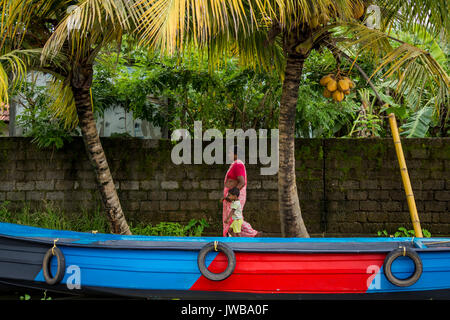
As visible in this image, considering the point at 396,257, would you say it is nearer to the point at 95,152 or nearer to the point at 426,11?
the point at 426,11

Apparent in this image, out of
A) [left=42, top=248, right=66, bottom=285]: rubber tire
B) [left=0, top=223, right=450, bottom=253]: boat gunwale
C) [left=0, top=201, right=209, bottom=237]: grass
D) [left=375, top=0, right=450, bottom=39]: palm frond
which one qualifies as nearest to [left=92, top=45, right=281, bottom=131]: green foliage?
[left=0, top=201, right=209, bottom=237]: grass

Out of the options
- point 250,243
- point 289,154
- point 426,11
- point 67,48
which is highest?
point 426,11

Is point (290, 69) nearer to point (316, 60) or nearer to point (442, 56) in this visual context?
point (316, 60)

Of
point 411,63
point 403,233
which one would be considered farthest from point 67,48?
point 403,233

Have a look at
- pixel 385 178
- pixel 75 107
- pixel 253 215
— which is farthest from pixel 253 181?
pixel 75 107

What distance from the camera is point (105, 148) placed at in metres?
7.92

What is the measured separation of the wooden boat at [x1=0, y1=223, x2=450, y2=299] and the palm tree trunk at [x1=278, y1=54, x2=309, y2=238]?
1.56 metres

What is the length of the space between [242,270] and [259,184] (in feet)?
11.9

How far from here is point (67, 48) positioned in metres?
6.16

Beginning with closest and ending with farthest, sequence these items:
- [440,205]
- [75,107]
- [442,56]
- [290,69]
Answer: [290,69], [75,107], [440,205], [442,56]

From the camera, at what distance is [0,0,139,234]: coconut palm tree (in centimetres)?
536

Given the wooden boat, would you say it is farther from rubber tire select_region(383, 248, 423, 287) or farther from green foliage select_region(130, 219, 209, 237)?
green foliage select_region(130, 219, 209, 237)

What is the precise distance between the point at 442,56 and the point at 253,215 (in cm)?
490

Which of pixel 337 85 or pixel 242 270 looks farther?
pixel 337 85
